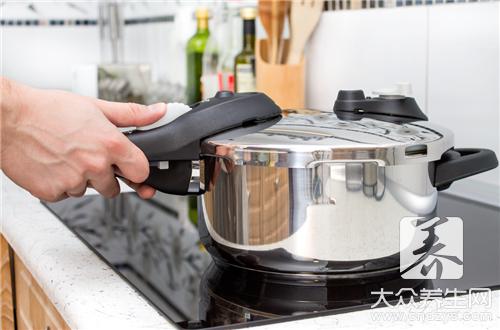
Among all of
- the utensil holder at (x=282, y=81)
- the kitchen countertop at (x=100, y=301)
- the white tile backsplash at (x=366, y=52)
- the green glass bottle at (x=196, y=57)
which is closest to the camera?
the kitchen countertop at (x=100, y=301)

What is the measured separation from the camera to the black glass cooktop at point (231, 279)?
28.3 inches

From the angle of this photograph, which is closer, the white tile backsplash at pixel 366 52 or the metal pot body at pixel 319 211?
the metal pot body at pixel 319 211

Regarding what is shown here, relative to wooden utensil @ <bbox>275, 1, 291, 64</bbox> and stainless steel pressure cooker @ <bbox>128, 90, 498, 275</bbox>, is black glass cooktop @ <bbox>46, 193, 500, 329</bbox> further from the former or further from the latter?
wooden utensil @ <bbox>275, 1, 291, 64</bbox>

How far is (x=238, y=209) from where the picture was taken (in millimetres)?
765

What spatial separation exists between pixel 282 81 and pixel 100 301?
92 cm

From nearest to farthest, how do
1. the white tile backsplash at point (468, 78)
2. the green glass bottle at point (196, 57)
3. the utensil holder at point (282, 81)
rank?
the white tile backsplash at point (468, 78) < the utensil holder at point (282, 81) < the green glass bottle at point (196, 57)

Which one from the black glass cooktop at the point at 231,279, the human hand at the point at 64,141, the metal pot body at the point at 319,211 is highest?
the human hand at the point at 64,141

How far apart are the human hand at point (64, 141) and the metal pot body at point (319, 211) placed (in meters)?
0.10

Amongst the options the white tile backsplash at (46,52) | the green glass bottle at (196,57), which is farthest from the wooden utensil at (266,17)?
the white tile backsplash at (46,52)

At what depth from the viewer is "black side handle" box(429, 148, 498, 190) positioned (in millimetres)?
797

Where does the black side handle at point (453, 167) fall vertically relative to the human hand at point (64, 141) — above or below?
below

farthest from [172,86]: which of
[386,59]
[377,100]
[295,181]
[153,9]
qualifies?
[295,181]

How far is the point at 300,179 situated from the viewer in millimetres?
727

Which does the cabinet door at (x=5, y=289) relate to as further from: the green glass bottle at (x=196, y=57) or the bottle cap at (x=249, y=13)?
the green glass bottle at (x=196, y=57)
